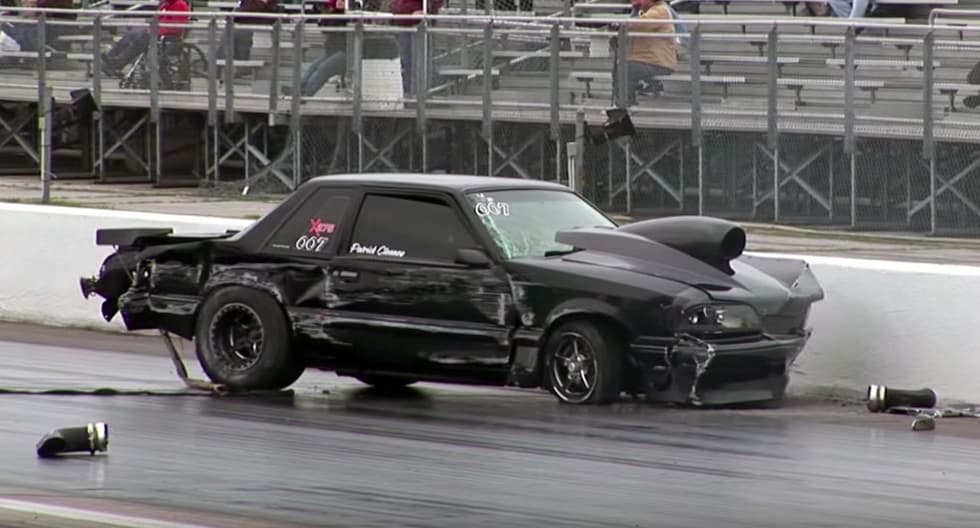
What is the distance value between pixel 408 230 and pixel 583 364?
135 cm

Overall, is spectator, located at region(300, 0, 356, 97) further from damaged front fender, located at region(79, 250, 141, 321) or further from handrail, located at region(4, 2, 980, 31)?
damaged front fender, located at region(79, 250, 141, 321)

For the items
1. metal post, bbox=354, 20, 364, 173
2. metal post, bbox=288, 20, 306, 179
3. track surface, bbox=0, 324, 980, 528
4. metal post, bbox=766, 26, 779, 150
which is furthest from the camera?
metal post, bbox=288, 20, 306, 179

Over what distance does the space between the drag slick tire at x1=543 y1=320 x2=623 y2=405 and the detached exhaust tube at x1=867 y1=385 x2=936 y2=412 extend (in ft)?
5.09

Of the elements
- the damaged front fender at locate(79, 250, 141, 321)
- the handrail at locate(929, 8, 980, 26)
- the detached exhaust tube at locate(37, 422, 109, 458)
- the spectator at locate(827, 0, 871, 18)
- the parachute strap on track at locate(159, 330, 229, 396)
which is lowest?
the parachute strap on track at locate(159, 330, 229, 396)

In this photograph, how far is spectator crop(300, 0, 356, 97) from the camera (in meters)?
24.6


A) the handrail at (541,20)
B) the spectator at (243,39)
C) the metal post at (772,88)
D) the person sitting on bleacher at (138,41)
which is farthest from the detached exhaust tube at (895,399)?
the person sitting on bleacher at (138,41)

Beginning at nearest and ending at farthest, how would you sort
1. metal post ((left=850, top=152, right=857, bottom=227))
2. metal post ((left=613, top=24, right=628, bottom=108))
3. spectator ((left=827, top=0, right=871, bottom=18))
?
metal post ((left=850, top=152, right=857, bottom=227))
metal post ((left=613, top=24, right=628, bottom=108))
spectator ((left=827, top=0, right=871, bottom=18))

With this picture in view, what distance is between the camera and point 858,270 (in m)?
13.5

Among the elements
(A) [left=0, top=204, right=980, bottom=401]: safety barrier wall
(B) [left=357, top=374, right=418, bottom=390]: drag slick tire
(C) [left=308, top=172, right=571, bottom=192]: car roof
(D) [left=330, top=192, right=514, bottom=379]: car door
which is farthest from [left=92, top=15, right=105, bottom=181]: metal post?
(A) [left=0, top=204, right=980, bottom=401]: safety barrier wall

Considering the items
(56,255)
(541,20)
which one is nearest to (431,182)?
(56,255)

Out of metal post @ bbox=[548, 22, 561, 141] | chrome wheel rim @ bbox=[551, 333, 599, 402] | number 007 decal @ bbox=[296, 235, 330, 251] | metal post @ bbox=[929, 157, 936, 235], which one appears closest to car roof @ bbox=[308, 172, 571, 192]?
number 007 decal @ bbox=[296, 235, 330, 251]

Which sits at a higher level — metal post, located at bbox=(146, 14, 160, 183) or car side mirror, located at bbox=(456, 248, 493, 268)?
metal post, located at bbox=(146, 14, 160, 183)

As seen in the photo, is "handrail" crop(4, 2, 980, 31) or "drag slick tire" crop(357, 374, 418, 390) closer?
"drag slick tire" crop(357, 374, 418, 390)

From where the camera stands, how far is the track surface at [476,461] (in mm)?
8867
